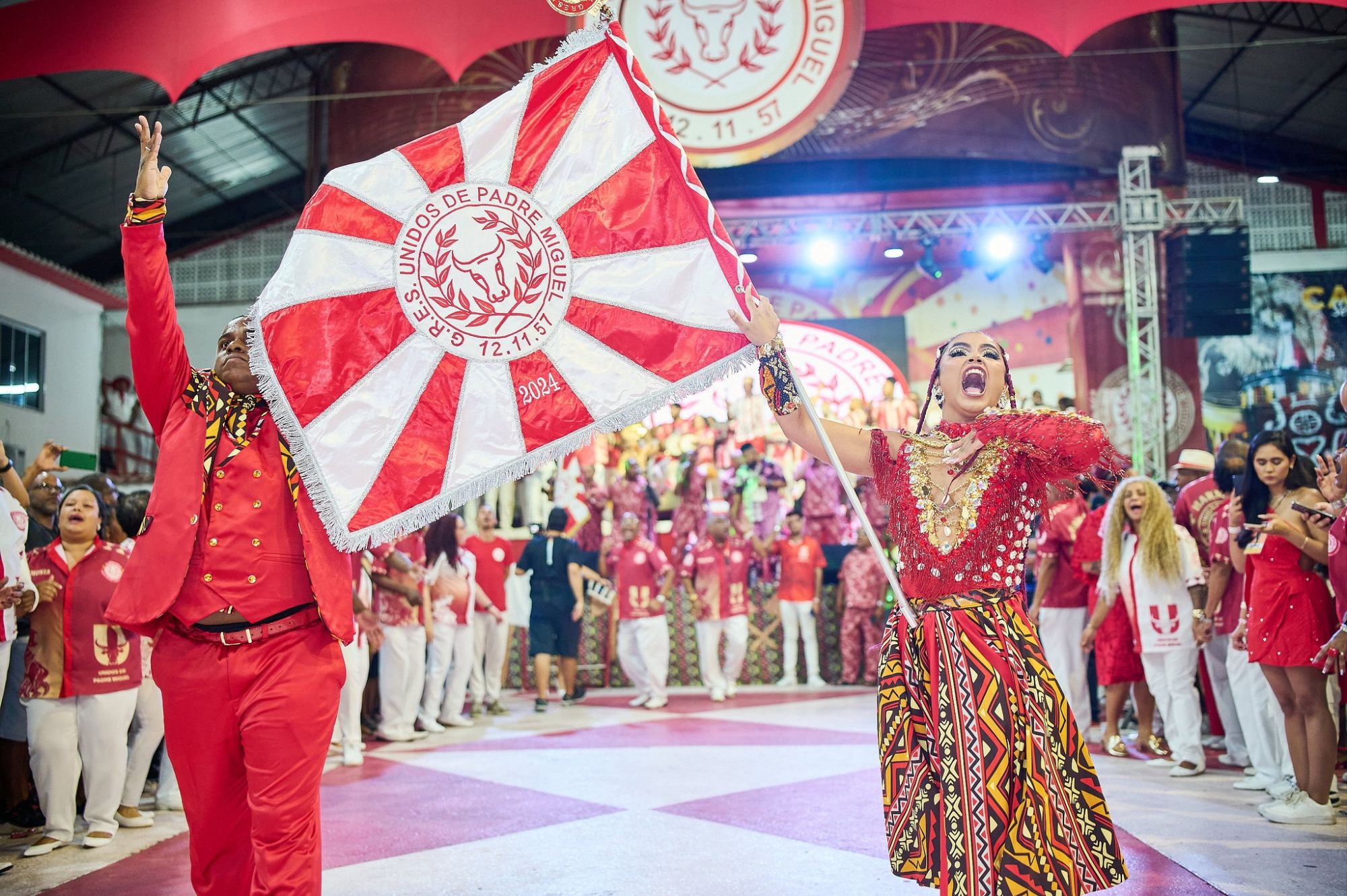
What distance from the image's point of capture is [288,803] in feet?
9.29

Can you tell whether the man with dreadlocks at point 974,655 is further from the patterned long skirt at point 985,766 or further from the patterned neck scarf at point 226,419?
the patterned neck scarf at point 226,419

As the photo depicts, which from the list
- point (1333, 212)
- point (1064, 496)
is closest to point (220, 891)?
point (1064, 496)

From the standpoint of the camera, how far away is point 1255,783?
19.7 feet

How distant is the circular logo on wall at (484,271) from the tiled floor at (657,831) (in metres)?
2.06

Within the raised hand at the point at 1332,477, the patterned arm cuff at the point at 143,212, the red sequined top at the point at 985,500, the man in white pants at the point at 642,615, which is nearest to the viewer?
the patterned arm cuff at the point at 143,212

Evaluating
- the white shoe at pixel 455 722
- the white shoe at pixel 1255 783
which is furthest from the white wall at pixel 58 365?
the white shoe at pixel 1255 783

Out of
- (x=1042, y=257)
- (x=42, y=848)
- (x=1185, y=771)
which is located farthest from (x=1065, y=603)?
(x=1042, y=257)

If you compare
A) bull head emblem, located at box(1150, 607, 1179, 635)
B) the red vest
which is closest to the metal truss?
bull head emblem, located at box(1150, 607, 1179, 635)

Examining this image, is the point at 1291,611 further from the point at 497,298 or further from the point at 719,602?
the point at 719,602

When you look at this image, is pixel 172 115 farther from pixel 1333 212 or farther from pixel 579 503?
pixel 1333 212

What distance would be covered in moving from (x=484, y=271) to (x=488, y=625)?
7.28m

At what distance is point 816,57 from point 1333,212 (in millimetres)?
15347

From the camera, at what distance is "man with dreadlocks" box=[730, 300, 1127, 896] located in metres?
2.91

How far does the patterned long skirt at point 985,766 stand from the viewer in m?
2.88
